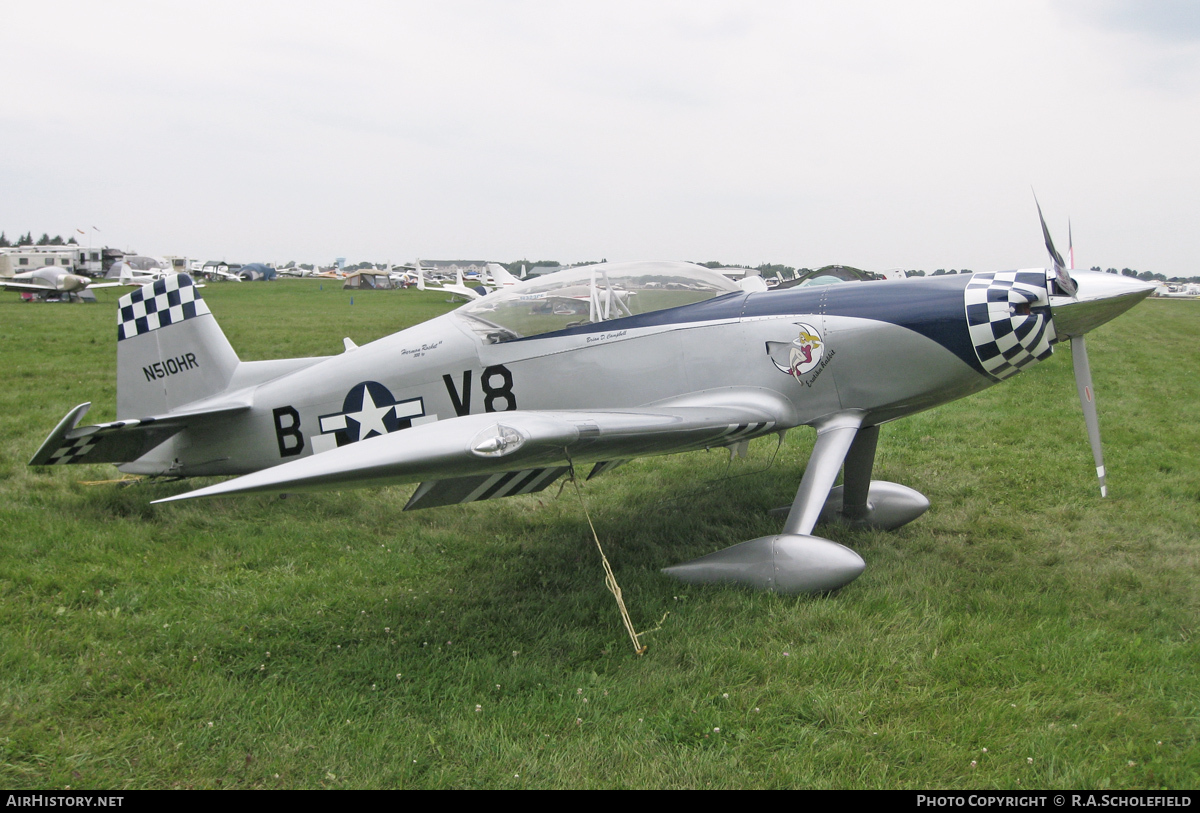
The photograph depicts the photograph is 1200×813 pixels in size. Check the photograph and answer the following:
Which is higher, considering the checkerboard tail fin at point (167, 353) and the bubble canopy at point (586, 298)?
the bubble canopy at point (586, 298)

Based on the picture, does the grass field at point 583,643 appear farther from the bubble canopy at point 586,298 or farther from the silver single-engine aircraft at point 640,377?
the bubble canopy at point 586,298

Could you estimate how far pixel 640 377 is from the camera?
491 centimetres

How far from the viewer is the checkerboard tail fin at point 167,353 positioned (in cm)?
580

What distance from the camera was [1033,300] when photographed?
14.2 feet

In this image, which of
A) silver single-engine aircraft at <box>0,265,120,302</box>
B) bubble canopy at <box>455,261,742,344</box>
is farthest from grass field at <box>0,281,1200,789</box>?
silver single-engine aircraft at <box>0,265,120,302</box>

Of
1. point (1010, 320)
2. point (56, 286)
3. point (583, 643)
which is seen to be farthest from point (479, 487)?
point (56, 286)

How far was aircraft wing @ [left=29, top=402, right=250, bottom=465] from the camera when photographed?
484 cm

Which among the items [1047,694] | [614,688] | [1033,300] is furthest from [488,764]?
[1033,300]

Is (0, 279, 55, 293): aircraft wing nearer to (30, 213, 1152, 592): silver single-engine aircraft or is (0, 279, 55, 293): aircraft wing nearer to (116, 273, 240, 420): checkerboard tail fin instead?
(116, 273, 240, 420): checkerboard tail fin

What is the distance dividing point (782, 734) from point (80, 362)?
42.8 ft

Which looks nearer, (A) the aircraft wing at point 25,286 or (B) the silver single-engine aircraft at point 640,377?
(B) the silver single-engine aircraft at point 640,377

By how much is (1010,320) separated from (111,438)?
5.95m

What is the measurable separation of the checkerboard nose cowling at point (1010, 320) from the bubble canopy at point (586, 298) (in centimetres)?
160

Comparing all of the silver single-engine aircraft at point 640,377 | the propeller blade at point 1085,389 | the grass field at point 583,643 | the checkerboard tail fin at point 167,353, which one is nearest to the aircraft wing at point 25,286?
the grass field at point 583,643
